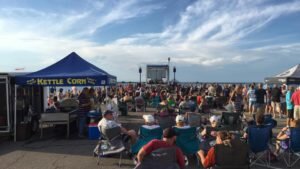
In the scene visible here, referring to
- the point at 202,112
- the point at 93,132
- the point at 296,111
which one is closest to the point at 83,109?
the point at 93,132

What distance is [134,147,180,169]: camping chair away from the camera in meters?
4.50

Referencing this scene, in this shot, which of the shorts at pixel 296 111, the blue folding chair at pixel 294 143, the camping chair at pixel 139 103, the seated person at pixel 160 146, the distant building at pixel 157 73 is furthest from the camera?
the distant building at pixel 157 73

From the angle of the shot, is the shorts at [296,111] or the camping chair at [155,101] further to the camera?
the camping chair at [155,101]

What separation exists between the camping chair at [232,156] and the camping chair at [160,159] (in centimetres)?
58

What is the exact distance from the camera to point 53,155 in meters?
8.59

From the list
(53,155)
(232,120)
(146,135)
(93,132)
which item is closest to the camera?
(146,135)

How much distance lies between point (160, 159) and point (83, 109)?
24.3 feet

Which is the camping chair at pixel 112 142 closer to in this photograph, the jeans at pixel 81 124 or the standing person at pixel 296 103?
the jeans at pixel 81 124

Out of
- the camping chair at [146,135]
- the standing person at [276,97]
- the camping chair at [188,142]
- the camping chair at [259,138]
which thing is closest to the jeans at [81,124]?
the camping chair at [146,135]

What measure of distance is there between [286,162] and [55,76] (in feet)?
22.4

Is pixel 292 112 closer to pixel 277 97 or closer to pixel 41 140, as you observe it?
pixel 277 97

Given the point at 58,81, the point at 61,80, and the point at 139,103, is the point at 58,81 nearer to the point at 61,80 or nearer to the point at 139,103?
the point at 61,80

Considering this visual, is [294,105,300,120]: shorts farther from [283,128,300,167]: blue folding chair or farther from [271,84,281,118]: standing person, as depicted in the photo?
[283,128,300,167]: blue folding chair

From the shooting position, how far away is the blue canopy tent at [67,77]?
10625mm
